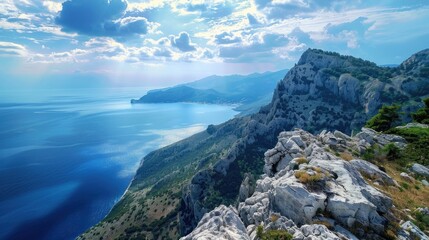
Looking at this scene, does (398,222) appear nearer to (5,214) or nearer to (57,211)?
(57,211)

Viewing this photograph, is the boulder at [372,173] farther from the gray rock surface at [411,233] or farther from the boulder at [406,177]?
the gray rock surface at [411,233]

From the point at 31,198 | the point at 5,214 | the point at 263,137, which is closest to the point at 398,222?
the point at 263,137

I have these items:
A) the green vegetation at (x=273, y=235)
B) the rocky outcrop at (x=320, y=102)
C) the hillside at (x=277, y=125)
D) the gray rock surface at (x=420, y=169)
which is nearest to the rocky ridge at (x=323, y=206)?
the green vegetation at (x=273, y=235)

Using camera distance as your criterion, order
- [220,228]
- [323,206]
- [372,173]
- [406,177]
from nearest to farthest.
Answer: [323,206], [220,228], [372,173], [406,177]

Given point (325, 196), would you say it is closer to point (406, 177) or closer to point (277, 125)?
point (406, 177)

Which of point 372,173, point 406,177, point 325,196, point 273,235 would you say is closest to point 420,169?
point 406,177

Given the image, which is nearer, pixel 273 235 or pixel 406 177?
pixel 273 235
